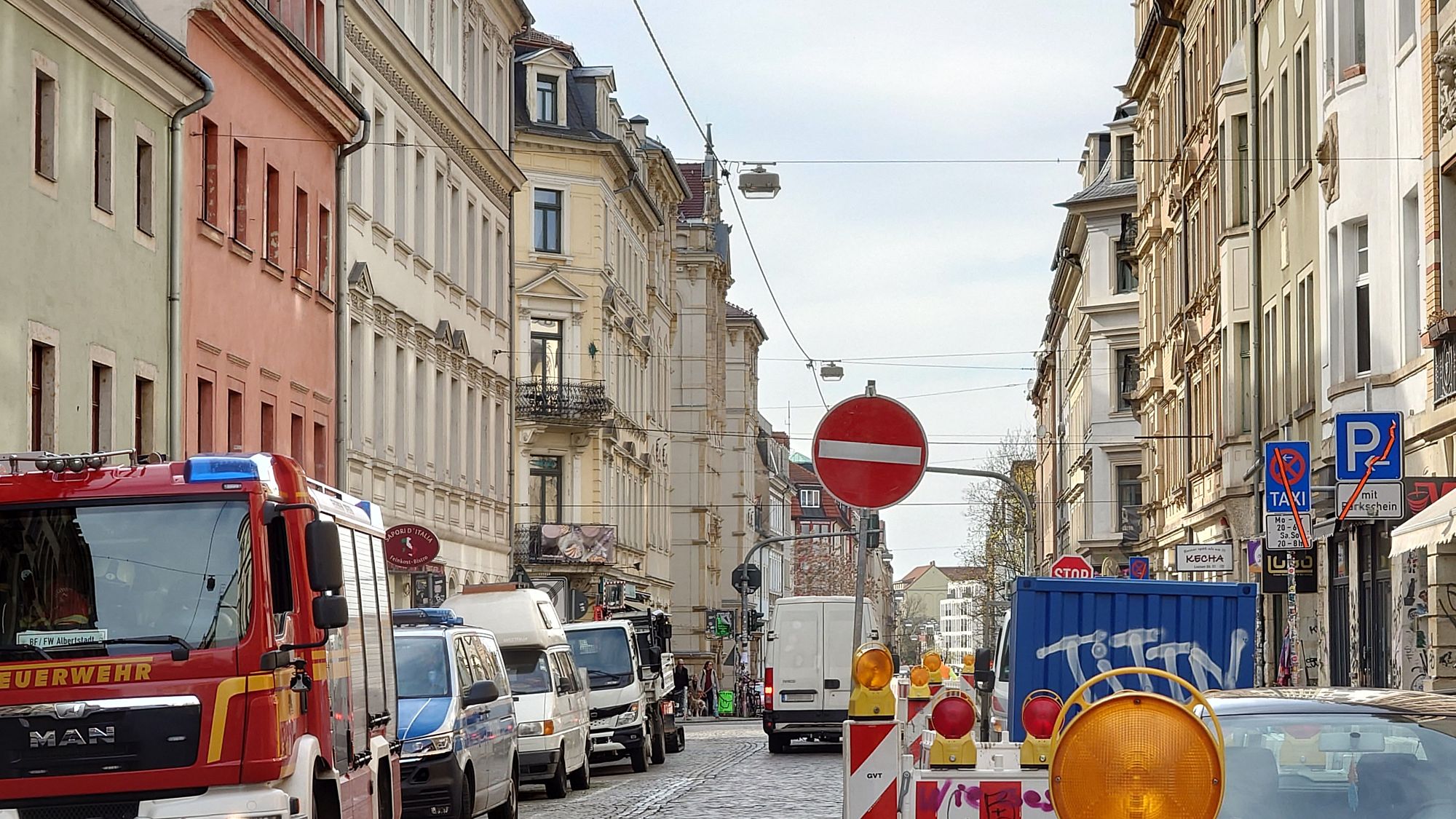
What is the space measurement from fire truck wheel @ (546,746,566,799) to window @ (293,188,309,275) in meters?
13.1

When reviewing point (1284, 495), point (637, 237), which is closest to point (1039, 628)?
point (1284, 495)

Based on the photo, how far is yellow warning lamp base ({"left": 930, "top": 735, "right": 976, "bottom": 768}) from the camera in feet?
31.6

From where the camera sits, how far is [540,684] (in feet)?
83.9

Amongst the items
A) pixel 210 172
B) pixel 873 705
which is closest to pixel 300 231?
pixel 210 172

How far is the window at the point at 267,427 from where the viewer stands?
33438mm

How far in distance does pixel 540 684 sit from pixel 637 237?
5170 centimetres

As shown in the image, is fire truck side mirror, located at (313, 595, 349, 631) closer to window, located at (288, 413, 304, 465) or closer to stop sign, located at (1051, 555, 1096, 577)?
window, located at (288, 413, 304, 465)

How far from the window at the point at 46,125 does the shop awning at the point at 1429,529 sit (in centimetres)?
1468

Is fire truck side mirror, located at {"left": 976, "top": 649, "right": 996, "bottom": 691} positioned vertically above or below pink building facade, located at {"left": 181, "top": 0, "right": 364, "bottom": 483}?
below

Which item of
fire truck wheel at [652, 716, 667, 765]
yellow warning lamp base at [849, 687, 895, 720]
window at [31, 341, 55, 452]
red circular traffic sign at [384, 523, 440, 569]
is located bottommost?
fire truck wheel at [652, 716, 667, 765]

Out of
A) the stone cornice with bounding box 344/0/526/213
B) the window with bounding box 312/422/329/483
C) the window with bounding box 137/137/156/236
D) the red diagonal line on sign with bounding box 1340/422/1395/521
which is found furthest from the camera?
the stone cornice with bounding box 344/0/526/213

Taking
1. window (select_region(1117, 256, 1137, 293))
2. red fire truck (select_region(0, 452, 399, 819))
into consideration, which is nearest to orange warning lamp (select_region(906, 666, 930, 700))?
red fire truck (select_region(0, 452, 399, 819))

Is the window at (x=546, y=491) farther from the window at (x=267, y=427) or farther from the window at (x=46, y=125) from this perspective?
the window at (x=46, y=125)

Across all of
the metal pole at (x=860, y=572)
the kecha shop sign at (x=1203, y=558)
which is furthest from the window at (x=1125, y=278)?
the metal pole at (x=860, y=572)
